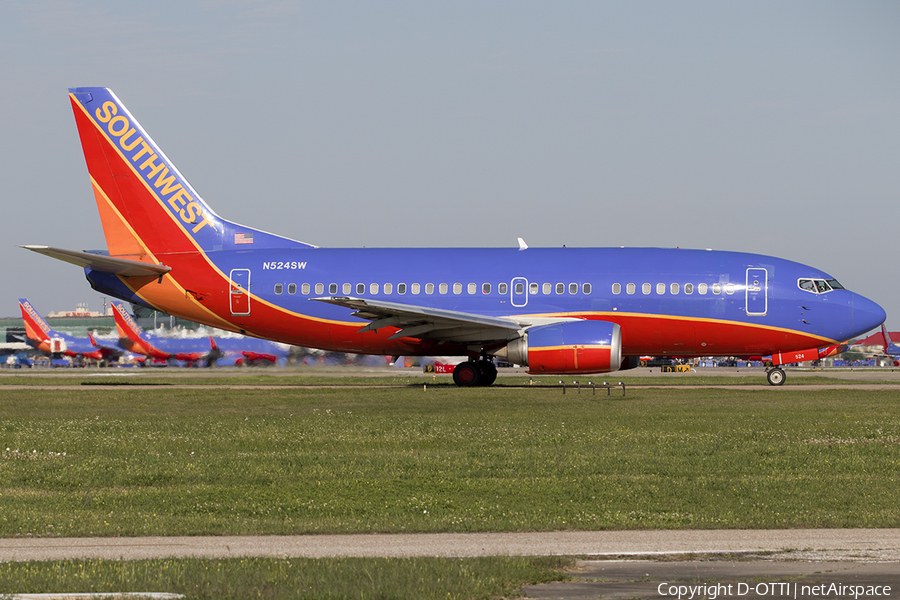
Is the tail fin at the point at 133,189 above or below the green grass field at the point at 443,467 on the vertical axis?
above

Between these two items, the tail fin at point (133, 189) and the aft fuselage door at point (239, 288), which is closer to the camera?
the aft fuselage door at point (239, 288)

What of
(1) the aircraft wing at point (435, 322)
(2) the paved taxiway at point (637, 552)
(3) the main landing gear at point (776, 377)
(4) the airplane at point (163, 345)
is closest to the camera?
(2) the paved taxiway at point (637, 552)

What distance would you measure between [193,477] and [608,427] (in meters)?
9.19

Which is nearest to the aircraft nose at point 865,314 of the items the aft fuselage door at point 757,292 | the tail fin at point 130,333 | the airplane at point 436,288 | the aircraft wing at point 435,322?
the airplane at point 436,288

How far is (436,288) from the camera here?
107ft

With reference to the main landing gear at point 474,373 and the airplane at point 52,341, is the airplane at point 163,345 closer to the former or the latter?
the airplane at point 52,341

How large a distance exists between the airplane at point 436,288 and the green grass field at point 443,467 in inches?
260

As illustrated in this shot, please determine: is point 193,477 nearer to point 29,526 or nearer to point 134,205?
point 29,526

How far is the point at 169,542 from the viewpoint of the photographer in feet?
31.0

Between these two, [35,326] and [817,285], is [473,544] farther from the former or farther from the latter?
[35,326]

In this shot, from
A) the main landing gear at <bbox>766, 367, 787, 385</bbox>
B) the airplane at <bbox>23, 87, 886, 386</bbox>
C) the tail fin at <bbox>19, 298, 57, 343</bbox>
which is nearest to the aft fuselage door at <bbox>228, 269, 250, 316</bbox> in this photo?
the airplane at <bbox>23, 87, 886, 386</bbox>
